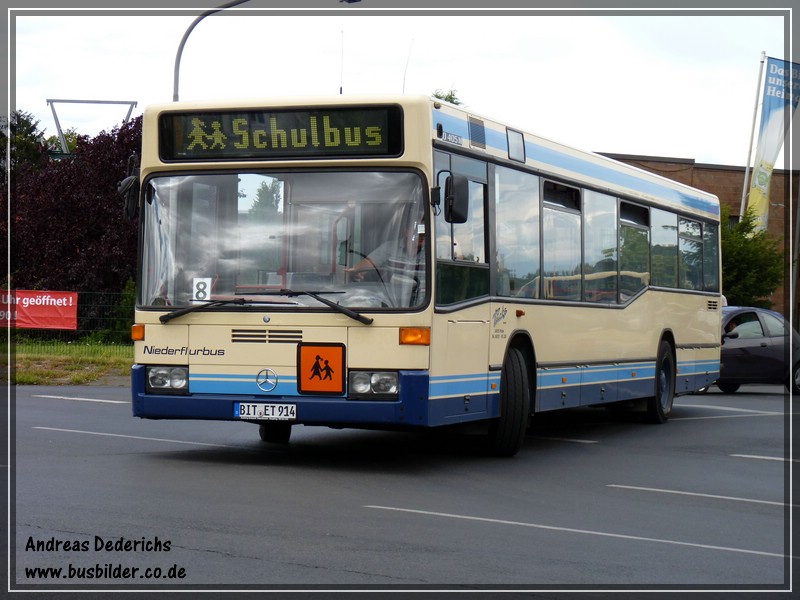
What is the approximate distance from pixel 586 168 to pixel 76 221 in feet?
94.6

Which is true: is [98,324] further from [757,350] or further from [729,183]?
[729,183]

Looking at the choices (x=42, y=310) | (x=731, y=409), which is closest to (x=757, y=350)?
(x=731, y=409)

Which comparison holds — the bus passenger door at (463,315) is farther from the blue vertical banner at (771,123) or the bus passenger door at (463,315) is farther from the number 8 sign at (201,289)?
the blue vertical banner at (771,123)

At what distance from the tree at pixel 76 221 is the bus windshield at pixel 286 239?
2854cm

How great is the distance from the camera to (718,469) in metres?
13.8

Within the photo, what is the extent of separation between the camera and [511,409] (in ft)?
44.7

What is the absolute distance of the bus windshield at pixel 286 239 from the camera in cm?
1203

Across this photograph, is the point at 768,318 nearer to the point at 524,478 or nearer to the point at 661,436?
the point at 661,436

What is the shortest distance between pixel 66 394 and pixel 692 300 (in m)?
10.2

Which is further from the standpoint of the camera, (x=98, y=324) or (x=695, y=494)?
(x=98, y=324)

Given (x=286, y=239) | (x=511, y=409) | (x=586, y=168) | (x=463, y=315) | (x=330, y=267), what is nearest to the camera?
(x=330, y=267)

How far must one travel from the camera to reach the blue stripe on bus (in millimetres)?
12820

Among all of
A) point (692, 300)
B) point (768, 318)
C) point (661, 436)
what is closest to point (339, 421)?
point (661, 436)

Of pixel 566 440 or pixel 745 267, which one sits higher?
pixel 745 267
